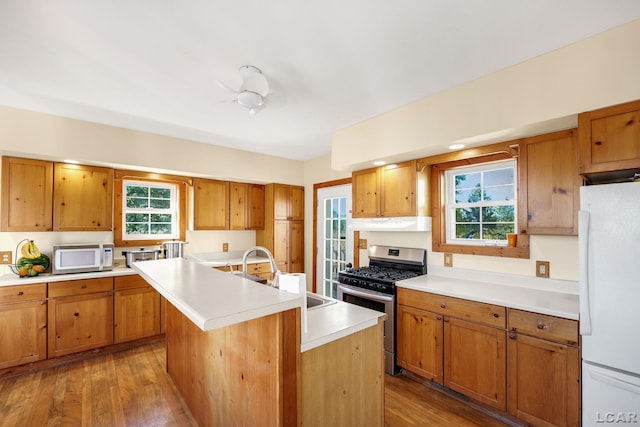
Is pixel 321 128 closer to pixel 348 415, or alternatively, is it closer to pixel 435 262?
pixel 435 262

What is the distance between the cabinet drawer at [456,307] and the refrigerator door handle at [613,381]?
503 millimetres

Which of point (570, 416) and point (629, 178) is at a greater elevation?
point (629, 178)

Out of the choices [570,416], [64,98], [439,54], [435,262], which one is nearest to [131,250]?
[64,98]

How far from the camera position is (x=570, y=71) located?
1.82m

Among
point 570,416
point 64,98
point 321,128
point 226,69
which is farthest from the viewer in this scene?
point 321,128

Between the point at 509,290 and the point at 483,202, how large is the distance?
2.87ft

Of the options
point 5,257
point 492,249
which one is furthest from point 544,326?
point 5,257

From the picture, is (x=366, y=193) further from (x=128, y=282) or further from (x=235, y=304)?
(x=128, y=282)

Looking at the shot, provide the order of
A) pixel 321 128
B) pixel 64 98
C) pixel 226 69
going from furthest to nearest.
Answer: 1. pixel 321 128
2. pixel 64 98
3. pixel 226 69

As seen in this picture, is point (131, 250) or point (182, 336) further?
point (131, 250)

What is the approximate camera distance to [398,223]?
10.1 feet

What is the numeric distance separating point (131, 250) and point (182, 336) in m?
1.98

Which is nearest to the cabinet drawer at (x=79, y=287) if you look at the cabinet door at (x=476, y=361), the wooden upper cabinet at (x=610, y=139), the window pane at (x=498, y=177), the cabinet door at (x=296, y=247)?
the cabinet door at (x=296, y=247)

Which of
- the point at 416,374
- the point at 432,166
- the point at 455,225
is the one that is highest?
the point at 432,166
